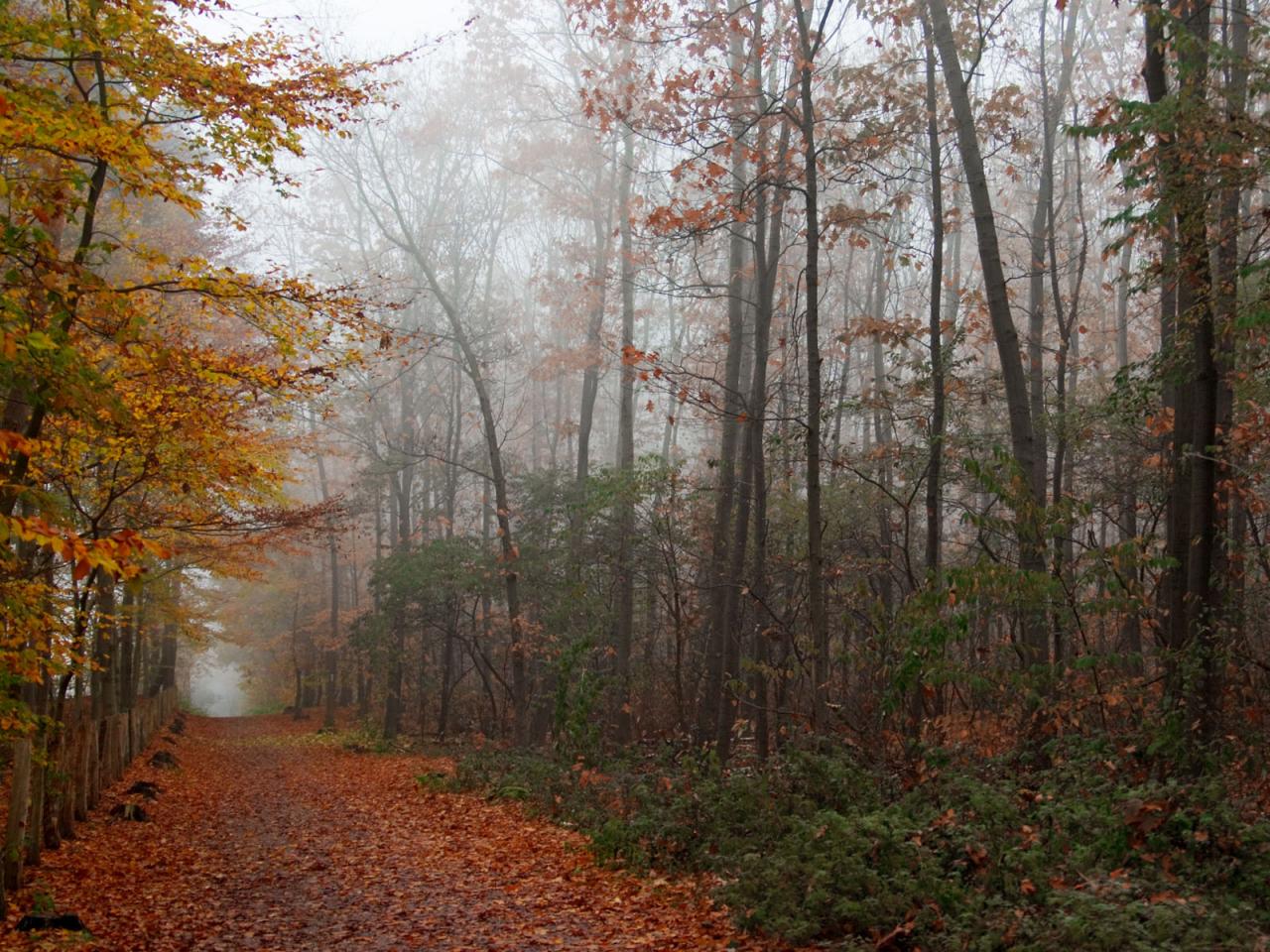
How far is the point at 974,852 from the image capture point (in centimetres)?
573

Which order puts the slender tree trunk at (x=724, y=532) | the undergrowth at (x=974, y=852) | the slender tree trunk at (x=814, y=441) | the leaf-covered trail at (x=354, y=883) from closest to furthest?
the undergrowth at (x=974, y=852), the leaf-covered trail at (x=354, y=883), the slender tree trunk at (x=814, y=441), the slender tree trunk at (x=724, y=532)

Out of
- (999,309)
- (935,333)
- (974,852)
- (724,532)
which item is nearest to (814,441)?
(999,309)

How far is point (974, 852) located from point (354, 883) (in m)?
5.19

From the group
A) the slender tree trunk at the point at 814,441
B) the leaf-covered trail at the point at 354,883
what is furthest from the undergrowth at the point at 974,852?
the slender tree trunk at the point at 814,441

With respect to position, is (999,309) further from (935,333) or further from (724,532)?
(724,532)

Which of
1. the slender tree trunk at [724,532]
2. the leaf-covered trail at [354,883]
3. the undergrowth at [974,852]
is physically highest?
the slender tree trunk at [724,532]

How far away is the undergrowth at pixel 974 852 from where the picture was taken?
4.76 meters

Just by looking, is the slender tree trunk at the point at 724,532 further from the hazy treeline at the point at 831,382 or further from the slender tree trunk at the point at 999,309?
the slender tree trunk at the point at 999,309

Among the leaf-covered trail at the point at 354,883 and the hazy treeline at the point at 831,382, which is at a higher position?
the hazy treeline at the point at 831,382

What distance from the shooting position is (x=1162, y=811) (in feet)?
19.4

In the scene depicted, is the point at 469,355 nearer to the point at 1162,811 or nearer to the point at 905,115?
the point at 905,115

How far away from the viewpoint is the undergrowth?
4.76 m

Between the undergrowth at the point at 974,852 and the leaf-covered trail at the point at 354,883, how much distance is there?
49 centimetres

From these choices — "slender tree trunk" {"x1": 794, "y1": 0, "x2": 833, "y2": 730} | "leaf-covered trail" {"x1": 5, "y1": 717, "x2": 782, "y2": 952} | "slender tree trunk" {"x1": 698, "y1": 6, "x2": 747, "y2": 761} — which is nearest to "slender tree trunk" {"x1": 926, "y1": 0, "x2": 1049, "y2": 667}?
"slender tree trunk" {"x1": 794, "y1": 0, "x2": 833, "y2": 730}
